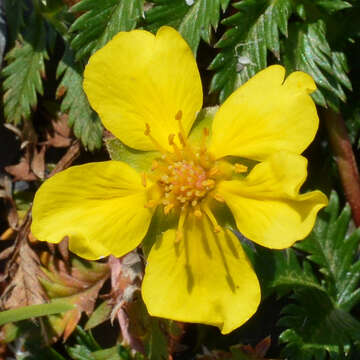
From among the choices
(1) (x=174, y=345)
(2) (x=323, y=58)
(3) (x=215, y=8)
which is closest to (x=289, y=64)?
(2) (x=323, y=58)

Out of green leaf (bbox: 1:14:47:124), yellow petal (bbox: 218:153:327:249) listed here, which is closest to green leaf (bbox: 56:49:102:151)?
green leaf (bbox: 1:14:47:124)

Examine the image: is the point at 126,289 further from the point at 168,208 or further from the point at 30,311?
the point at 168,208

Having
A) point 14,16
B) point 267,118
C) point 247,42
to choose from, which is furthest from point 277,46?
point 14,16

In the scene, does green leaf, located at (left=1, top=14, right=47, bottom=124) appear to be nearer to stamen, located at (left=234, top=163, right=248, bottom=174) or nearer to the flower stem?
stamen, located at (left=234, top=163, right=248, bottom=174)

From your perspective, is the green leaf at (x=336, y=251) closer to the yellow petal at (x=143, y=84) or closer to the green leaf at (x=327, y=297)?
the green leaf at (x=327, y=297)

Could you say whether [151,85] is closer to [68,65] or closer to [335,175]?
[68,65]

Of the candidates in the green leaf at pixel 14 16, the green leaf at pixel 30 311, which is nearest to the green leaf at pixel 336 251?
the green leaf at pixel 30 311


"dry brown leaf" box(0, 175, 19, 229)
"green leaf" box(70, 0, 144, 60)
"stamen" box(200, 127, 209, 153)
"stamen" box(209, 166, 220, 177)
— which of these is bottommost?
"dry brown leaf" box(0, 175, 19, 229)

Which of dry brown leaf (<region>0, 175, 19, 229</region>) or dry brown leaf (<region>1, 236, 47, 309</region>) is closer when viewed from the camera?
dry brown leaf (<region>1, 236, 47, 309</region>)
